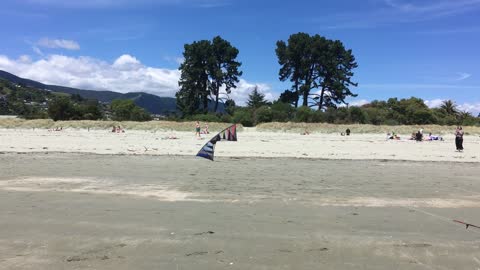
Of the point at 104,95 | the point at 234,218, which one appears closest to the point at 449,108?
the point at 234,218

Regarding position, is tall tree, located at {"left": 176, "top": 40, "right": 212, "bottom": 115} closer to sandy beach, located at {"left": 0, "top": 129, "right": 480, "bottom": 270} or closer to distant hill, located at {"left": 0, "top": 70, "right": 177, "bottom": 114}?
sandy beach, located at {"left": 0, "top": 129, "right": 480, "bottom": 270}

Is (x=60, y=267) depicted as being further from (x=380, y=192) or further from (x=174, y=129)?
(x=174, y=129)

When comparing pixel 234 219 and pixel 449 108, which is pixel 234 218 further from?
pixel 449 108

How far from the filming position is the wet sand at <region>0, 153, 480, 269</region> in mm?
5039

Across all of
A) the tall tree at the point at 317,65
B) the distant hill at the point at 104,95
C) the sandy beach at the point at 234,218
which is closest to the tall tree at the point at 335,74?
the tall tree at the point at 317,65

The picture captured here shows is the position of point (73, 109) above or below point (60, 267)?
above

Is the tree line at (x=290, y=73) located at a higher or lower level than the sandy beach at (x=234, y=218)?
higher

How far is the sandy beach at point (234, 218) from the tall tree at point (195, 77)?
48888 mm

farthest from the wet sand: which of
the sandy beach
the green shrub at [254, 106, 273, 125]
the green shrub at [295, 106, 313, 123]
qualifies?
the green shrub at [254, 106, 273, 125]

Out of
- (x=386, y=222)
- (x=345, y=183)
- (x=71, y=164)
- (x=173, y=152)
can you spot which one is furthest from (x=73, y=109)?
(x=386, y=222)

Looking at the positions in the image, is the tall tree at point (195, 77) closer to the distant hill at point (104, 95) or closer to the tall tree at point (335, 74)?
the tall tree at point (335, 74)

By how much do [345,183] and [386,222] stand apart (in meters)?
4.34

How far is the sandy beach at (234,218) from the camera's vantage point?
5.05 m

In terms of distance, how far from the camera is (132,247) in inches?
212
